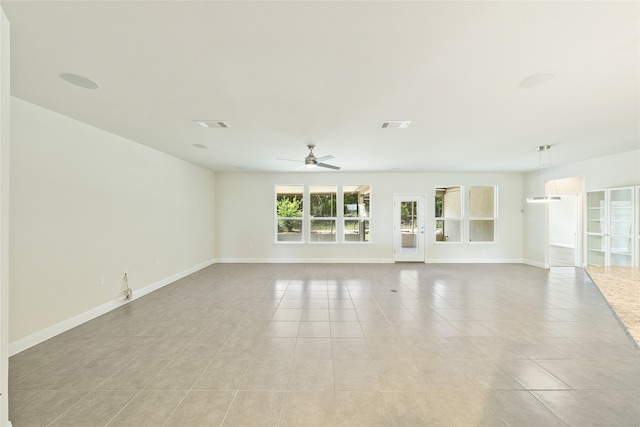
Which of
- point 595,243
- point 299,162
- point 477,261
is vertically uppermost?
point 299,162

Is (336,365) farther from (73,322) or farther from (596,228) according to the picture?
(596,228)

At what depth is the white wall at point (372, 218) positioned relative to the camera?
7410 millimetres

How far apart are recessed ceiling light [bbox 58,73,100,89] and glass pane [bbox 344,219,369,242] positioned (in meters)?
6.17

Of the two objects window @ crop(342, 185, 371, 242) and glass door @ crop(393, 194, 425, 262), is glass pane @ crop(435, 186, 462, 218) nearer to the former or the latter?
glass door @ crop(393, 194, 425, 262)

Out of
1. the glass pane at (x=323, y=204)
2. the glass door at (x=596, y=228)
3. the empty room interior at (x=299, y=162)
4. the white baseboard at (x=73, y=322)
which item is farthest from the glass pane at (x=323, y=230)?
the glass door at (x=596, y=228)

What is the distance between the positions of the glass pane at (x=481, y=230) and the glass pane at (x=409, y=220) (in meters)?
1.71

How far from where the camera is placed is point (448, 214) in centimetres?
759

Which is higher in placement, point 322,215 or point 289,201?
point 289,201

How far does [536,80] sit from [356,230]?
567 cm

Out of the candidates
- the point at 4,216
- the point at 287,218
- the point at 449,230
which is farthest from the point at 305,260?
the point at 4,216

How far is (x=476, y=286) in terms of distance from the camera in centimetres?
507

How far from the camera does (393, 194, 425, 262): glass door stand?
748 centimetres

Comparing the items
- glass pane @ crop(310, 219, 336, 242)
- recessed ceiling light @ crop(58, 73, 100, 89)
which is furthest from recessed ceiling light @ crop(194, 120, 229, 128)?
glass pane @ crop(310, 219, 336, 242)

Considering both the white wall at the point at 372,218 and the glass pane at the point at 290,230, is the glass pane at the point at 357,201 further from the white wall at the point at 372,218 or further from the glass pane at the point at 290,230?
the glass pane at the point at 290,230
